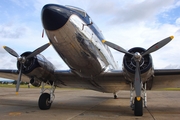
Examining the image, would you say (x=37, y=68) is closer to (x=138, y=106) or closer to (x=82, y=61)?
(x=82, y=61)

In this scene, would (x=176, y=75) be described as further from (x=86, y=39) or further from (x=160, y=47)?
(x=86, y=39)

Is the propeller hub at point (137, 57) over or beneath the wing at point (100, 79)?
over

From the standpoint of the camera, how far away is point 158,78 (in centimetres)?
978

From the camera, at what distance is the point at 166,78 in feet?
32.4

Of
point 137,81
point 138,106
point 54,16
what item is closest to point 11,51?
point 54,16

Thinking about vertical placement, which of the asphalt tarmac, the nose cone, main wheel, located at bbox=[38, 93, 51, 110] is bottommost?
the asphalt tarmac

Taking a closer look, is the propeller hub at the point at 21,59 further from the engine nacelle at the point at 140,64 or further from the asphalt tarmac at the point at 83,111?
the engine nacelle at the point at 140,64

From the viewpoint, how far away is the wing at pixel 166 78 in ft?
29.3

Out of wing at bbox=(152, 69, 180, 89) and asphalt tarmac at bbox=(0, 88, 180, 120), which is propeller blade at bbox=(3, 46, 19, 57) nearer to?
asphalt tarmac at bbox=(0, 88, 180, 120)

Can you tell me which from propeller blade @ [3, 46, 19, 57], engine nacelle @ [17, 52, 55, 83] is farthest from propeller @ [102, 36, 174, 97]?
propeller blade @ [3, 46, 19, 57]

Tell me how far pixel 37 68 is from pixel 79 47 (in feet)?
10.9

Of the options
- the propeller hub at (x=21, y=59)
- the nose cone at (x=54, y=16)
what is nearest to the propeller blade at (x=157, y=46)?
the nose cone at (x=54, y=16)

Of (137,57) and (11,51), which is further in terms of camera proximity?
(11,51)

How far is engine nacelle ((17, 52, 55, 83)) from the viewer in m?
9.94
